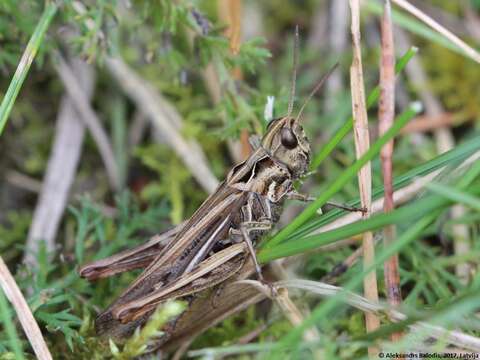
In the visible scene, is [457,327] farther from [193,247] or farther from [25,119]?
[25,119]

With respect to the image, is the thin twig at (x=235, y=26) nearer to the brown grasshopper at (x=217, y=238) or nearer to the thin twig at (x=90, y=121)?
the brown grasshopper at (x=217, y=238)

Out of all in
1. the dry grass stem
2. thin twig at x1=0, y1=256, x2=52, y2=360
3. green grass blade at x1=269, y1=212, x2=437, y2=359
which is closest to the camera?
green grass blade at x1=269, y1=212, x2=437, y2=359

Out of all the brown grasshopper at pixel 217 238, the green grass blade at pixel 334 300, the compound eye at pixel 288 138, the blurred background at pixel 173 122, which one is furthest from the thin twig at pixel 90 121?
the green grass blade at pixel 334 300

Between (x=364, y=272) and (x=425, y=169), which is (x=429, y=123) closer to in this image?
(x=425, y=169)

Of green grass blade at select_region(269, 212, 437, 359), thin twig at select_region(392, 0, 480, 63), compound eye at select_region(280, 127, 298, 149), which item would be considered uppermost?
thin twig at select_region(392, 0, 480, 63)

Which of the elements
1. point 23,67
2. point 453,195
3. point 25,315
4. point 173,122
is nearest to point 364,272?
point 453,195

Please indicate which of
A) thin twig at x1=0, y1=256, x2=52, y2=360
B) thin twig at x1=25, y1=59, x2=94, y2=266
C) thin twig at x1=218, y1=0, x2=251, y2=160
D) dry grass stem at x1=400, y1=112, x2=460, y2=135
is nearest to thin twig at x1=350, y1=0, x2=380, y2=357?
thin twig at x1=218, y1=0, x2=251, y2=160

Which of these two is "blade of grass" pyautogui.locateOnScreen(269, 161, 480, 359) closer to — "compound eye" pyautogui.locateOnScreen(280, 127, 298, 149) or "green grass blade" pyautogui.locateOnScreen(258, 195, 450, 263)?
"green grass blade" pyautogui.locateOnScreen(258, 195, 450, 263)
